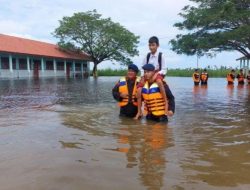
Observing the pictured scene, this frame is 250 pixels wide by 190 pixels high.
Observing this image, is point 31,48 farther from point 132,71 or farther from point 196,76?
point 132,71

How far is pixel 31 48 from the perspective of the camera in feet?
143

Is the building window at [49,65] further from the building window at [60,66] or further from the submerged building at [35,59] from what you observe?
the building window at [60,66]

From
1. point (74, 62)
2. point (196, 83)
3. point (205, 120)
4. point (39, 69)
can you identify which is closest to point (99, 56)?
point (74, 62)

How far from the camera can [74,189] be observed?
341 centimetres

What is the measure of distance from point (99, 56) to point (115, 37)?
15.0 feet

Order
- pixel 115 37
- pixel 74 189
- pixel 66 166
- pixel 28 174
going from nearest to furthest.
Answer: pixel 74 189 → pixel 28 174 → pixel 66 166 → pixel 115 37

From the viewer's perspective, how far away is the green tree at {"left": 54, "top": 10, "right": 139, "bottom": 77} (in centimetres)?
5200

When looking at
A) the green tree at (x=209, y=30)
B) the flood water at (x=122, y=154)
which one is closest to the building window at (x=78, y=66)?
the green tree at (x=209, y=30)

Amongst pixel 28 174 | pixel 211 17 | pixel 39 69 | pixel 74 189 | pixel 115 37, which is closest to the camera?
pixel 74 189

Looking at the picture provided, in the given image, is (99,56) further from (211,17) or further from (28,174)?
(28,174)

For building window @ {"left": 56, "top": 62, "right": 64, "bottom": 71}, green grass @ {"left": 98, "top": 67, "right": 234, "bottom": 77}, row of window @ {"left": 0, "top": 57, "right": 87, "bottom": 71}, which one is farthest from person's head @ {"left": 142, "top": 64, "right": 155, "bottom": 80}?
green grass @ {"left": 98, "top": 67, "right": 234, "bottom": 77}

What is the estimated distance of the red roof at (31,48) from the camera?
128 feet

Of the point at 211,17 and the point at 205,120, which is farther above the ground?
the point at 211,17

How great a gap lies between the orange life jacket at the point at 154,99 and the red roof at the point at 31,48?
31285mm
